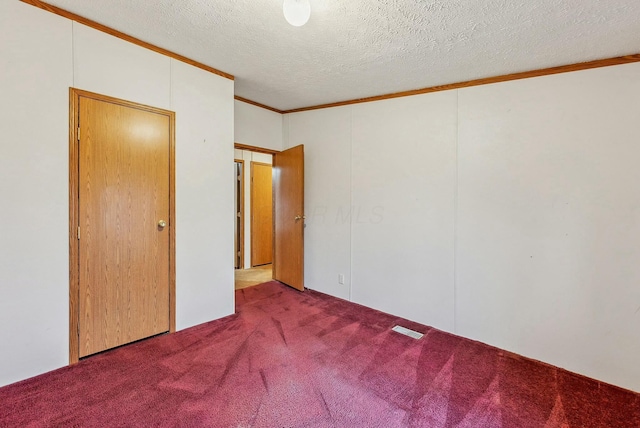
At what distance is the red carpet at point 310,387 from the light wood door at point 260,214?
2.98 meters

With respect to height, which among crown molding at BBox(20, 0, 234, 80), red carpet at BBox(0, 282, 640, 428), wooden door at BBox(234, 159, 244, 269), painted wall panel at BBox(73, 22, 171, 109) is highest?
crown molding at BBox(20, 0, 234, 80)

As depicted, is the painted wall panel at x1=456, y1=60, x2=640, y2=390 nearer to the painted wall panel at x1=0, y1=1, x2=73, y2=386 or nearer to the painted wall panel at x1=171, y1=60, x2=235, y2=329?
the painted wall panel at x1=171, y1=60, x2=235, y2=329

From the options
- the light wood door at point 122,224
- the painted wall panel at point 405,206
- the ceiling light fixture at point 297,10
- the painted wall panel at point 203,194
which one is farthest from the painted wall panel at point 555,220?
the light wood door at point 122,224

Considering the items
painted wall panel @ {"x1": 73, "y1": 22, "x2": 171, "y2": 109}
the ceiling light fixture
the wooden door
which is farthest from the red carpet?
the wooden door

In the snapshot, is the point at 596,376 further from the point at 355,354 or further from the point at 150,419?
the point at 150,419

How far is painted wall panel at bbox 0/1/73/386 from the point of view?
186 cm

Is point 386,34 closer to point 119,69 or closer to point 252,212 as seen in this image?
point 119,69

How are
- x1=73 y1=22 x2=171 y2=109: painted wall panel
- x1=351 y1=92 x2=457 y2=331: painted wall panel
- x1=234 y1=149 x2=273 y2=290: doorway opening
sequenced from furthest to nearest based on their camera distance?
x1=234 y1=149 x2=273 y2=290: doorway opening → x1=351 y1=92 x2=457 y2=331: painted wall panel → x1=73 y1=22 x2=171 y2=109: painted wall panel

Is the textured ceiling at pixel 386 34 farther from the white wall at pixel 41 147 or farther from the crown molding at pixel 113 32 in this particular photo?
the white wall at pixel 41 147

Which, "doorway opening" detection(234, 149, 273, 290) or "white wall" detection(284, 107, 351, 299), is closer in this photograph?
"white wall" detection(284, 107, 351, 299)

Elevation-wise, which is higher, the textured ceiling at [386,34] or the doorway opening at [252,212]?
the textured ceiling at [386,34]

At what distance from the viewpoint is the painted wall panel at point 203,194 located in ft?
8.97

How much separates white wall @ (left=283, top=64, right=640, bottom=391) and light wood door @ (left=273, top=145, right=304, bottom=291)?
2.32 feet

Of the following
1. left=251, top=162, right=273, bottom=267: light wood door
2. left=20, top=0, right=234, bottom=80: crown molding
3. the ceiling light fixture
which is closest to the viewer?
the ceiling light fixture
